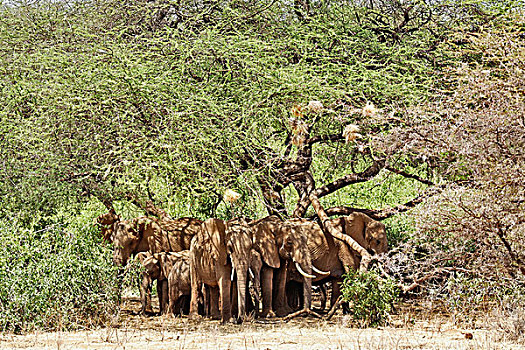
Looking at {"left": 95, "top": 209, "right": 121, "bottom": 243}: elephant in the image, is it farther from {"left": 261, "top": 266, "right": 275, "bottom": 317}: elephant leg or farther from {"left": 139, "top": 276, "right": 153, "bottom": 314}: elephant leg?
{"left": 261, "top": 266, "right": 275, "bottom": 317}: elephant leg

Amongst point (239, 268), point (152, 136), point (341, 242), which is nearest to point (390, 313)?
point (341, 242)

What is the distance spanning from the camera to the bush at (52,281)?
852 centimetres

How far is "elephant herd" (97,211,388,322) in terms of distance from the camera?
995cm

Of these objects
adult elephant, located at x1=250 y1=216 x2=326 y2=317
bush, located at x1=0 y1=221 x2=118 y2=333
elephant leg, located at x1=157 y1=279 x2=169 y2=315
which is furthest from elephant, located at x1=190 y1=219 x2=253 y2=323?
bush, located at x1=0 y1=221 x2=118 y2=333

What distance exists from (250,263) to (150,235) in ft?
7.16

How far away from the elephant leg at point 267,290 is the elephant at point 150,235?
173cm

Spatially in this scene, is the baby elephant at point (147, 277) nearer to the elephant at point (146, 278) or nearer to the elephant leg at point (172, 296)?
the elephant at point (146, 278)

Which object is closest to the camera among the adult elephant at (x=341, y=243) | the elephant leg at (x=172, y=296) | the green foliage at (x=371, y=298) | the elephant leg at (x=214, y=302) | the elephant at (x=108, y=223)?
the green foliage at (x=371, y=298)

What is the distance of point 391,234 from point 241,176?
450 centimetres

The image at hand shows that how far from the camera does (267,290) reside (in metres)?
10.4

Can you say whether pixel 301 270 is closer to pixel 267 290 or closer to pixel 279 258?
pixel 279 258

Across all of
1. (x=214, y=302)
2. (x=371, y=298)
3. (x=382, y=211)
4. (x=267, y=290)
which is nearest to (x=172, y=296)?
(x=214, y=302)

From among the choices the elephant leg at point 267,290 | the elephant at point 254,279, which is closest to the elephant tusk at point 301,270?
the elephant leg at point 267,290

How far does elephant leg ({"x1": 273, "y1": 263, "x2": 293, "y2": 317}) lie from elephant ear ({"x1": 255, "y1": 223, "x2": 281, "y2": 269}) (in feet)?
0.95
